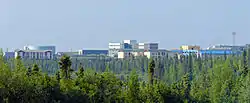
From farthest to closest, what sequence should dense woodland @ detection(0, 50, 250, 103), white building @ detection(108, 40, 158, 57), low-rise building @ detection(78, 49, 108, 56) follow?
low-rise building @ detection(78, 49, 108, 56)
white building @ detection(108, 40, 158, 57)
dense woodland @ detection(0, 50, 250, 103)

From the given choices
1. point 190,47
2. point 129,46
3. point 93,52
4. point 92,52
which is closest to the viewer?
point 190,47

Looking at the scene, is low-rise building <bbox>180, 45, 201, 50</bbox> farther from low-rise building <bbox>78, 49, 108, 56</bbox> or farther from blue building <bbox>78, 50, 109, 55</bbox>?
low-rise building <bbox>78, 49, 108, 56</bbox>

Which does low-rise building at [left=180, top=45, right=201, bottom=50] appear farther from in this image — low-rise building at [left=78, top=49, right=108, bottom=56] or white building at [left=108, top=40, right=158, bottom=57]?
low-rise building at [left=78, top=49, right=108, bottom=56]

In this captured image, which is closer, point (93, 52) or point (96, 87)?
point (96, 87)

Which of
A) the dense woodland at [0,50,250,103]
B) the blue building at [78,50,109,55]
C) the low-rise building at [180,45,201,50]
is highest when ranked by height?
the low-rise building at [180,45,201,50]

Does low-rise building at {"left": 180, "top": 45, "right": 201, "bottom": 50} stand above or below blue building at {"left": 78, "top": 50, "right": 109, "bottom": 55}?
above

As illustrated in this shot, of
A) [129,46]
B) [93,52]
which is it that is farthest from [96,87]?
[129,46]

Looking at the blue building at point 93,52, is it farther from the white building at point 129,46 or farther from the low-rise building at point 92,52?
the white building at point 129,46

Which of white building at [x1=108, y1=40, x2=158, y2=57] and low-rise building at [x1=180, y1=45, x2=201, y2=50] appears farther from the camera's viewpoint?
white building at [x1=108, y1=40, x2=158, y2=57]

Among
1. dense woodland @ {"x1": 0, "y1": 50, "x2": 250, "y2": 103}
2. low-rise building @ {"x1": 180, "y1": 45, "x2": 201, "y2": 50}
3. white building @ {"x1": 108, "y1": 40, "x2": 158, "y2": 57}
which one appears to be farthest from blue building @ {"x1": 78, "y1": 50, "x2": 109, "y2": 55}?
dense woodland @ {"x1": 0, "y1": 50, "x2": 250, "y2": 103}

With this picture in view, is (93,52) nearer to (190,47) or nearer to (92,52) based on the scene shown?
(92,52)

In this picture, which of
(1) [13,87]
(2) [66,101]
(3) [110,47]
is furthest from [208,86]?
(3) [110,47]

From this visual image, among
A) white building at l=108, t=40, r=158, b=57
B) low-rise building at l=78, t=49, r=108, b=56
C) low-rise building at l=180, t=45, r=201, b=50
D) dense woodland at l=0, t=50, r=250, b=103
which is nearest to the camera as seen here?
dense woodland at l=0, t=50, r=250, b=103

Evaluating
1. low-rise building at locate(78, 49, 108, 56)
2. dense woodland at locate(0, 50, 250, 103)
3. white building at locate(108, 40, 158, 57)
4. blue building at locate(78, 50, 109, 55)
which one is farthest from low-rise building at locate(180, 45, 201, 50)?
dense woodland at locate(0, 50, 250, 103)
